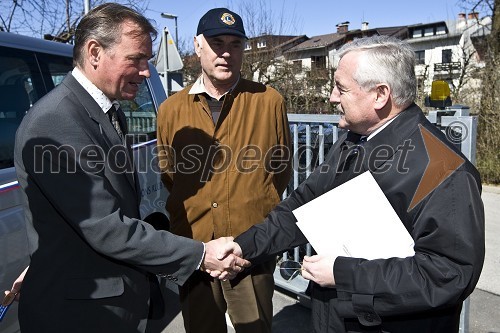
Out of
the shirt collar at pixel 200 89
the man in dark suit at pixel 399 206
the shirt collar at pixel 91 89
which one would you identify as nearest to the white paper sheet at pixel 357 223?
the man in dark suit at pixel 399 206

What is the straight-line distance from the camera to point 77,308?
1550 mm

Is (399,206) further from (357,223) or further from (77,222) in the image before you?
(77,222)

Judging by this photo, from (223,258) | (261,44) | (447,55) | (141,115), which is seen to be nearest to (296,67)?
(261,44)

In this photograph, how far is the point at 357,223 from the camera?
1.47 meters

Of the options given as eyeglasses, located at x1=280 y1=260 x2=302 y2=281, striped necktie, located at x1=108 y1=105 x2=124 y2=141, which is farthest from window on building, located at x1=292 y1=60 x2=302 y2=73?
striped necktie, located at x1=108 y1=105 x2=124 y2=141

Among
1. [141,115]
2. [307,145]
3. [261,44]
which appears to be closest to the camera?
[307,145]

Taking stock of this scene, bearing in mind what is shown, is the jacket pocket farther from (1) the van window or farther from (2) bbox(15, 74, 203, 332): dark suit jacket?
(1) the van window

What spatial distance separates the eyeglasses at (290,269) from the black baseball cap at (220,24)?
1994 mm

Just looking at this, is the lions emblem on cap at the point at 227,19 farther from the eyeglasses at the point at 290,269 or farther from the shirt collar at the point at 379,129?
the eyeglasses at the point at 290,269

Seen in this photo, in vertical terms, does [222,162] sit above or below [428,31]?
below

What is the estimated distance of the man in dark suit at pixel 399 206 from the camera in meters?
1.27

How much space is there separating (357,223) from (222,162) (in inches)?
39.7

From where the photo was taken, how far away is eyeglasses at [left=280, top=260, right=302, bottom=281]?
359 cm

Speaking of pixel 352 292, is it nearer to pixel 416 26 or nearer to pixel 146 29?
pixel 146 29
